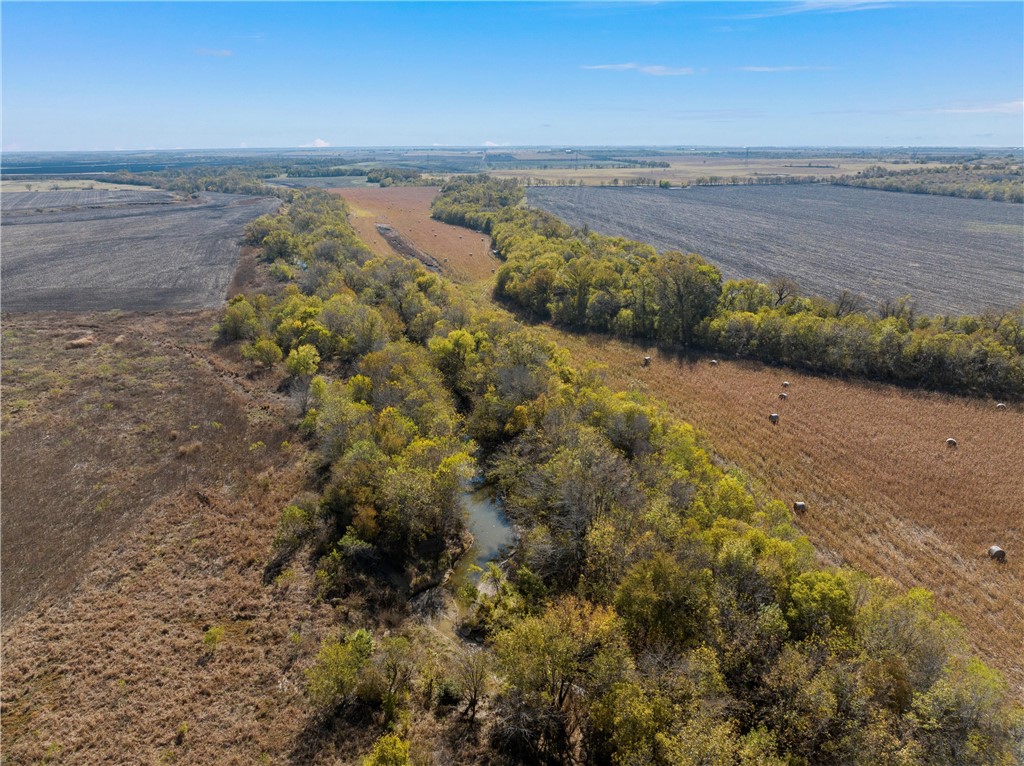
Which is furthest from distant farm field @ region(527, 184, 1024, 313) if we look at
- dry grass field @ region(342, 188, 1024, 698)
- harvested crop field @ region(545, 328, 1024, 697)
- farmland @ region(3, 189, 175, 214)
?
farmland @ region(3, 189, 175, 214)

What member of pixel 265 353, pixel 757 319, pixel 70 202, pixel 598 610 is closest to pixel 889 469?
pixel 757 319

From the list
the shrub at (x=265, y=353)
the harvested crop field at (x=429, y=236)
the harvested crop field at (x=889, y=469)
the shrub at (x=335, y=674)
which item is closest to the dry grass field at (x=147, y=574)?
the shrub at (x=335, y=674)

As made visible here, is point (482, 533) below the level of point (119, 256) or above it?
below

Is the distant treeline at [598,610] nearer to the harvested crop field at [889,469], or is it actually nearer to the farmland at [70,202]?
the harvested crop field at [889,469]

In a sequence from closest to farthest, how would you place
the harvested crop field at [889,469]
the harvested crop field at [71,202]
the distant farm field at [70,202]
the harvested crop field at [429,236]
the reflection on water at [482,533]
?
1. the harvested crop field at [889,469]
2. the reflection on water at [482,533]
3. the harvested crop field at [429,236]
4. the distant farm field at [70,202]
5. the harvested crop field at [71,202]

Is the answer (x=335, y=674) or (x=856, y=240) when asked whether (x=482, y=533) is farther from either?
(x=856, y=240)

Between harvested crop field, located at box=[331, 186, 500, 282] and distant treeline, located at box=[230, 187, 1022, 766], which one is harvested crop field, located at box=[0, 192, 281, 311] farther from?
distant treeline, located at box=[230, 187, 1022, 766]

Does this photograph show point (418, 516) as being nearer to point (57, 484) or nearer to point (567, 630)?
point (567, 630)
